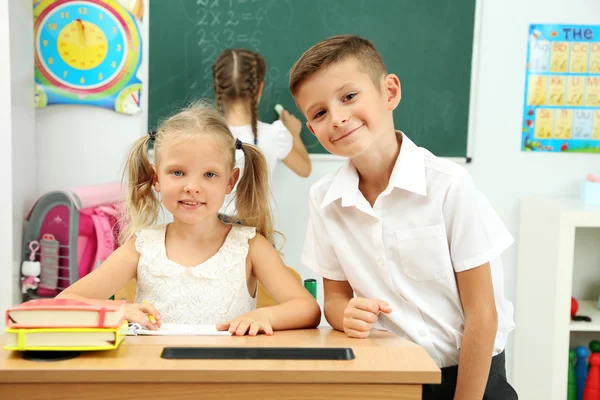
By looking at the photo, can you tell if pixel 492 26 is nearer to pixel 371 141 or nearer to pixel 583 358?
pixel 583 358

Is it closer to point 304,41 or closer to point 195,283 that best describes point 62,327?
point 195,283

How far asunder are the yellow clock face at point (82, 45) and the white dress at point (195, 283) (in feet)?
6.40

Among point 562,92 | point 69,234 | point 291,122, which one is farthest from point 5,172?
point 562,92

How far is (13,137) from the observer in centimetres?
285

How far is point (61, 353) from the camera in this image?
890 mm

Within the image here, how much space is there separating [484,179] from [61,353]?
268 centimetres

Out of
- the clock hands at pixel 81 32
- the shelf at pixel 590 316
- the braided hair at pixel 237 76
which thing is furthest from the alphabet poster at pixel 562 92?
the clock hands at pixel 81 32

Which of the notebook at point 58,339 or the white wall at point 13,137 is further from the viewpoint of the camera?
the white wall at point 13,137

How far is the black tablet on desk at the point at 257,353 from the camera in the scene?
88 centimetres

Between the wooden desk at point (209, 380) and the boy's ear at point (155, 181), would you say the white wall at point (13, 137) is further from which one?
Answer: the wooden desk at point (209, 380)

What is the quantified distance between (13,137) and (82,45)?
2.02 ft

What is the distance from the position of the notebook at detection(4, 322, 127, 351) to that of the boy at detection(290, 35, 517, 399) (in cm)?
52

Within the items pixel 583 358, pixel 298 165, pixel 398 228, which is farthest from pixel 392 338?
pixel 583 358

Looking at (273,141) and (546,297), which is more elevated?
(273,141)
